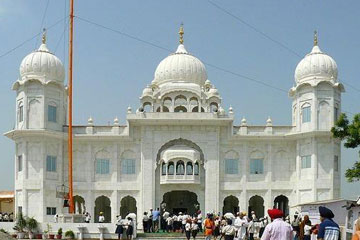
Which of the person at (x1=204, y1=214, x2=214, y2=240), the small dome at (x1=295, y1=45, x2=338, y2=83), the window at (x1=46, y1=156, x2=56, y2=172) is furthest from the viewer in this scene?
the small dome at (x1=295, y1=45, x2=338, y2=83)

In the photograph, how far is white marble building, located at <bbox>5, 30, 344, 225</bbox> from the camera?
47000 millimetres

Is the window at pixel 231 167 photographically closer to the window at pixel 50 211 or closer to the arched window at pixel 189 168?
the arched window at pixel 189 168

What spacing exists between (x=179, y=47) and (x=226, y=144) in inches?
382

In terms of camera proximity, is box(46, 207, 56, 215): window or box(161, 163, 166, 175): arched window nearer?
box(46, 207, 56, 215): window

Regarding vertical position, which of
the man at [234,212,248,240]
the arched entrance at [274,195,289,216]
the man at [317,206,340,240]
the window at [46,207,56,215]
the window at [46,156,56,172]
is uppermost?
the window at [46,156,56,172]

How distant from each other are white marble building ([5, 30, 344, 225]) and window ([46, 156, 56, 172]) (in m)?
→ 0.07

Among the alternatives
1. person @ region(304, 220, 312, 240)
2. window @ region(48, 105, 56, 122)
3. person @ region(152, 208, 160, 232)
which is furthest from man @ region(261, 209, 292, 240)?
window @ region(48, 105, 56, 122)

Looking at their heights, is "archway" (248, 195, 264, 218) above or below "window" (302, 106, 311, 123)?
below

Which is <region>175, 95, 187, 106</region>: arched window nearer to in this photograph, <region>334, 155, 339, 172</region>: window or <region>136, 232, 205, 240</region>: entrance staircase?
<region>334, 155, 339, 172</region>: window

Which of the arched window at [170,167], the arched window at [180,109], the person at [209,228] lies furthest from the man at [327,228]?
the arched window at [180,109]

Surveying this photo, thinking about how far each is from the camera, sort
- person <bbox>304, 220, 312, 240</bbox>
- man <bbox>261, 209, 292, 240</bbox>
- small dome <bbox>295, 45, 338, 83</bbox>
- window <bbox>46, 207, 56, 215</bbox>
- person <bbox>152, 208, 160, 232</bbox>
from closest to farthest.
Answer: man <bbox>261, 209, 292, 240</bbox>
person <bbox>304, 220, 312, 240</bbox>
person <bbox>152, 208, 160, 232</bbox>
window <bbox>46, 207, 56, 215</bbox>
small dome <bbox>295, 45, 338, 83</bbox>

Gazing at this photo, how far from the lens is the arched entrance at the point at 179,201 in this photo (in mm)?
51150

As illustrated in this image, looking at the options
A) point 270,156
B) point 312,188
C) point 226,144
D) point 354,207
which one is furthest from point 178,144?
point 354,207

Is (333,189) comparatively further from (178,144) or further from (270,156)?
(178,144)
